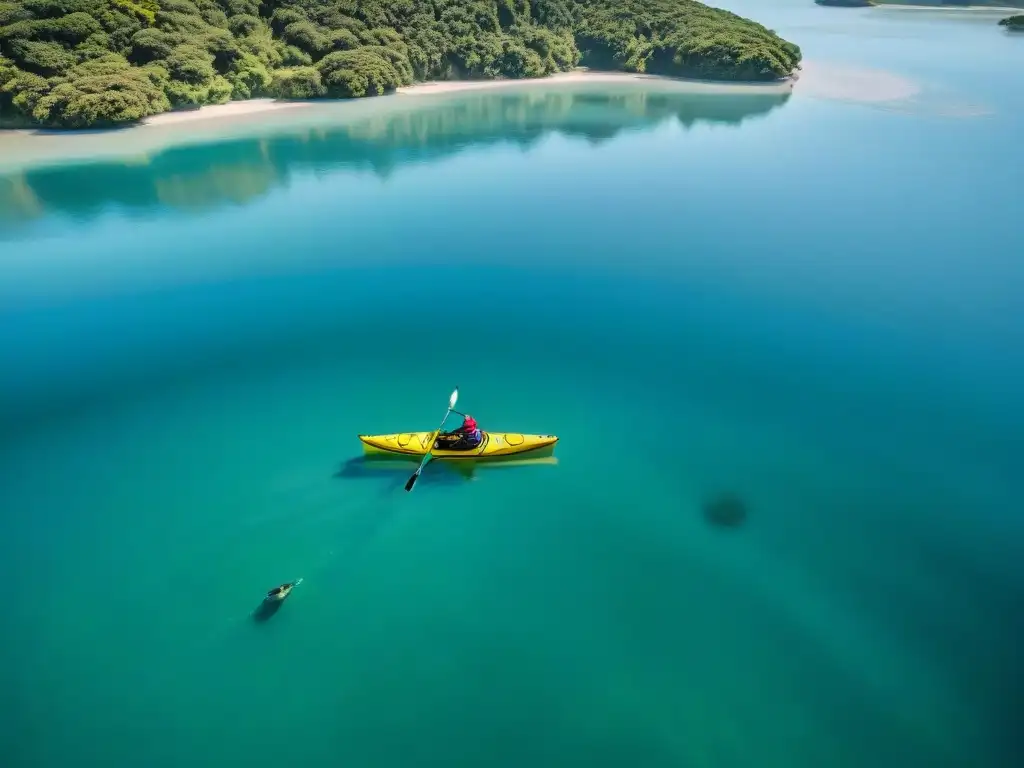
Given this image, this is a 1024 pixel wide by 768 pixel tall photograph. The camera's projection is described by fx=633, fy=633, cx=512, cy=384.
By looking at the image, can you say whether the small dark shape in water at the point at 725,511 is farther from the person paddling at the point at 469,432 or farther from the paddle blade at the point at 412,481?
the paddle blade at the point at 412,481

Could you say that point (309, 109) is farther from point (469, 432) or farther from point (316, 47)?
point (469, 432)

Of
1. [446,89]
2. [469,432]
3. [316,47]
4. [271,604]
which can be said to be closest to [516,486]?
[469,432]

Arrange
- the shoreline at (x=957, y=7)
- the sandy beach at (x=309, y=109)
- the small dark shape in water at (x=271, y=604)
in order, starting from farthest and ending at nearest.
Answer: the shoreline at (x=957, y=7) < the sandy beach at (x=309, y=109) < the small dark shape in water at (x=271, y=604)

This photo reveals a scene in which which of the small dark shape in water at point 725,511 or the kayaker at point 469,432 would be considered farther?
the kayaker at point 469,432

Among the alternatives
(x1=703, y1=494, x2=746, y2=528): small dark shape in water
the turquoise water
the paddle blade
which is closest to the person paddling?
the turquoise water

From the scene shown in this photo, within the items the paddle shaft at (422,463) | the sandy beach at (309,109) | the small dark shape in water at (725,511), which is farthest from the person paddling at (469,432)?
the sandy beach at (309,109)

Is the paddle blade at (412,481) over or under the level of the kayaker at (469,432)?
under

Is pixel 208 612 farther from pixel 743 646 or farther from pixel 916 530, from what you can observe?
pixel 916 530
